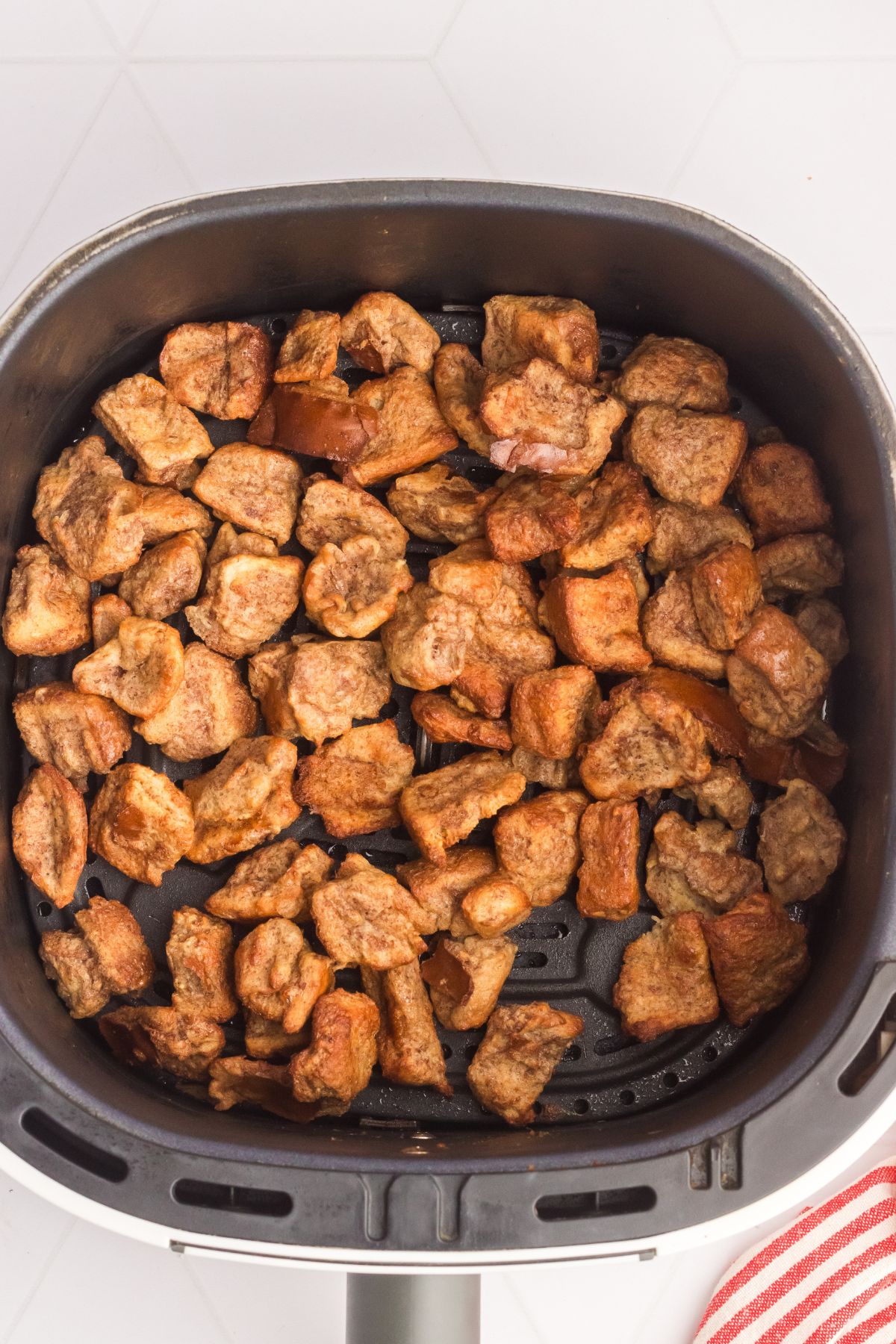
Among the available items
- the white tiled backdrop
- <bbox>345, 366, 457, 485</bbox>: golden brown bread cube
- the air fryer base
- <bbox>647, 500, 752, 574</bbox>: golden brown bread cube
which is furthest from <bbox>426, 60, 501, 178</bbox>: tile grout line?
the air fryer base

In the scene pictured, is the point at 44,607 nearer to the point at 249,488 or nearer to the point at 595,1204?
the point at 249,488

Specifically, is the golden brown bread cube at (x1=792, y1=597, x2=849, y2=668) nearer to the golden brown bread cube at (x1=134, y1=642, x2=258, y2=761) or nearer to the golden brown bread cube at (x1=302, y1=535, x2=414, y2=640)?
the golden brown bread cube at (x1=302, y1=535, x2=414, y2=640)

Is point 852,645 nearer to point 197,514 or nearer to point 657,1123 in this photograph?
point 657,1123

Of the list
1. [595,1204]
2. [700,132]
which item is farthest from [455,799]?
[700,132]

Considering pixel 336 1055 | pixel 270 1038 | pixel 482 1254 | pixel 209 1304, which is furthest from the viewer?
pixel 209 1304

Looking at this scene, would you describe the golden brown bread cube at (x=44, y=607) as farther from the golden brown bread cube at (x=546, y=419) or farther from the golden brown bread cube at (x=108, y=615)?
the golden brown bread cube at (x=546, y=419)

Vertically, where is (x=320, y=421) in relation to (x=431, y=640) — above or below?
above
